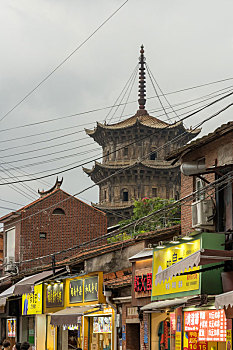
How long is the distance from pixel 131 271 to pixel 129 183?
54051 mm

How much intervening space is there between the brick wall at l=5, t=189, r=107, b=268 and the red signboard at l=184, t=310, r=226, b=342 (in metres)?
28.0

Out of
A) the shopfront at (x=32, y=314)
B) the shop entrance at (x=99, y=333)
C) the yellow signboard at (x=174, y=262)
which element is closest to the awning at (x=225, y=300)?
the yellow signboard at (x=174, y=262)

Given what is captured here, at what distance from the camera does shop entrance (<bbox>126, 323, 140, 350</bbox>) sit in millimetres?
23938

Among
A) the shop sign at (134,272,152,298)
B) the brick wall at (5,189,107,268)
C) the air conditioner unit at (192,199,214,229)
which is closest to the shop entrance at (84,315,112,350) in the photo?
the shop sign at (134,272,152,298)

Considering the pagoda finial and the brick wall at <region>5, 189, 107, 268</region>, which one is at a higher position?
the pagoda finial

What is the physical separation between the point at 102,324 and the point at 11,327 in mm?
14260

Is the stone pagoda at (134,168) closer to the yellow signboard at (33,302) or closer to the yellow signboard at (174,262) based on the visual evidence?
the yellow signboard at (33,302)

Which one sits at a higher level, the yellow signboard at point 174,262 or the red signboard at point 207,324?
the yellow signboard at point 174,262

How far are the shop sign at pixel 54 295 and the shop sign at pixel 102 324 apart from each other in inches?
127

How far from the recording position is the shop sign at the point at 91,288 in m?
25.6

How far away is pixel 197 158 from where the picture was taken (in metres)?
20.3

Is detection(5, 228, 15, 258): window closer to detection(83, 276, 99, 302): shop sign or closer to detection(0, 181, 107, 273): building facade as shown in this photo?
detection(0, 181, 107, 273): building facade

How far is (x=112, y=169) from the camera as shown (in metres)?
77.6

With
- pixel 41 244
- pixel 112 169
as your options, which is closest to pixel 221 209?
pixel 41 244
